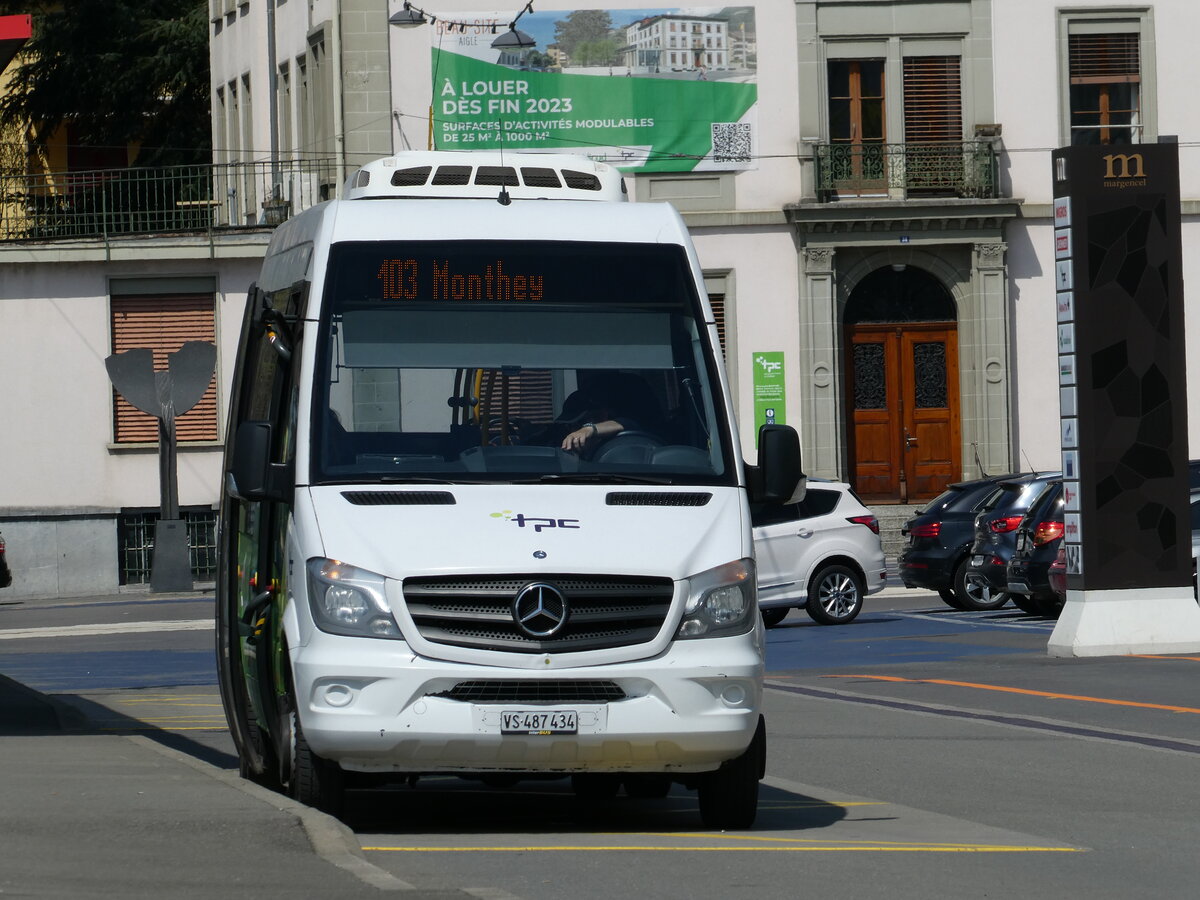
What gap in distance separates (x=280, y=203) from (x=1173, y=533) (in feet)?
75.1

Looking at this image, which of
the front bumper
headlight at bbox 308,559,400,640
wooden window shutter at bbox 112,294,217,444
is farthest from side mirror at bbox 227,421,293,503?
wooden window shutter at bbox 112,294,217,444

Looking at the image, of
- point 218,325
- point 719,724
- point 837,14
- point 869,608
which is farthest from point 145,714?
point 837,14

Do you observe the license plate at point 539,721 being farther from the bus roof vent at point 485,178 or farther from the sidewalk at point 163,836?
the bus roof vent at point 485,178

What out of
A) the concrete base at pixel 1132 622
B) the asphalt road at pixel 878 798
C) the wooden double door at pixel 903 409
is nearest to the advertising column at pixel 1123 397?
the concrete base at pixel 1132 622

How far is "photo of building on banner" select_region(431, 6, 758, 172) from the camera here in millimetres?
38719

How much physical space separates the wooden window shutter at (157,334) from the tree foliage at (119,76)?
1198cm

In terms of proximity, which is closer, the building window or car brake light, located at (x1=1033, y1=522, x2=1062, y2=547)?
car brake light, located at (x1=1033, y1=522, x2=1062, y2=547)

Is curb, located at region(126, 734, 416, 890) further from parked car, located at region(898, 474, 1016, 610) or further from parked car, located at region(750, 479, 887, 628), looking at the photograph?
parked car, located at region(898, 474, 1016, 610)

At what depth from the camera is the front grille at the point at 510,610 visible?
369 inches

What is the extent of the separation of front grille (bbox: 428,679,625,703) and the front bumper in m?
0.02

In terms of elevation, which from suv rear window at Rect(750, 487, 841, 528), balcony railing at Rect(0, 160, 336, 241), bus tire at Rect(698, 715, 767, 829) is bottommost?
bus tire at Rect(698, 715, 767, 829)

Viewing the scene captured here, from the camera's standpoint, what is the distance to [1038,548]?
25062 millimetres

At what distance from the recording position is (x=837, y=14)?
39.5 m

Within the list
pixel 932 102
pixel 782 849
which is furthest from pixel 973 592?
pixel 782 849
